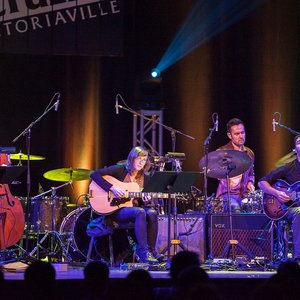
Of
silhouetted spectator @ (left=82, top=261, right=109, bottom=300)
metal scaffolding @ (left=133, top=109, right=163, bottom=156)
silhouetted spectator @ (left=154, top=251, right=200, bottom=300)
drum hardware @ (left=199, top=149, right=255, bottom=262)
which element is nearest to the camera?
silhouetted spectator @ (left=82, top=261, right=109, bottom=300)

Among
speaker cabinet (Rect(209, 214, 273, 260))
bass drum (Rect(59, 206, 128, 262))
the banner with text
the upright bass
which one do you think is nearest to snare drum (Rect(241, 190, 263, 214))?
speaker cabinet (Rect(209, 214, 273, 260))

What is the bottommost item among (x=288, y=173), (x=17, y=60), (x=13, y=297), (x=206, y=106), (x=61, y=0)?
(x=13, y=297)

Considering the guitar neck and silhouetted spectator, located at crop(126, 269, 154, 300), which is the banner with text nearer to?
the guitar neck

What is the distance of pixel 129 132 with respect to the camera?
431 inches

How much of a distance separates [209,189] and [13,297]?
5.65 meters

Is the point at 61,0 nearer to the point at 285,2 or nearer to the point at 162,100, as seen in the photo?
the point at 162,100

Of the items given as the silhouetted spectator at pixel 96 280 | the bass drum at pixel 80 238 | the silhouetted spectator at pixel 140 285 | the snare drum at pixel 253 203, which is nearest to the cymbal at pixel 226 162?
the snare drum at pixel 253 203

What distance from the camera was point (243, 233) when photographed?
30.1 feet

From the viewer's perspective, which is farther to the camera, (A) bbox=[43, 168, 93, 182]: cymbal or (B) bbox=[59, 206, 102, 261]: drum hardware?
(A) bbox=[43, 168, 93, 182]: cymbal

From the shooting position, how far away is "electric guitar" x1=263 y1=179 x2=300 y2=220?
8.47 meters

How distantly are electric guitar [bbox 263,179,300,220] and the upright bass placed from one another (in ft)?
9.78

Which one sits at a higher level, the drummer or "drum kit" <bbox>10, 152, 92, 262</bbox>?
the drummer

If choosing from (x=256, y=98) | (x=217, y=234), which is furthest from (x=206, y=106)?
(x=217, y=234)

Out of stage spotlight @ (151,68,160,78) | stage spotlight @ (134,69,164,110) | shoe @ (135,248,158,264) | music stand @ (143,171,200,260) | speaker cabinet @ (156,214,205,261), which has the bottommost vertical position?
shoe @ (135,248,158,264)
